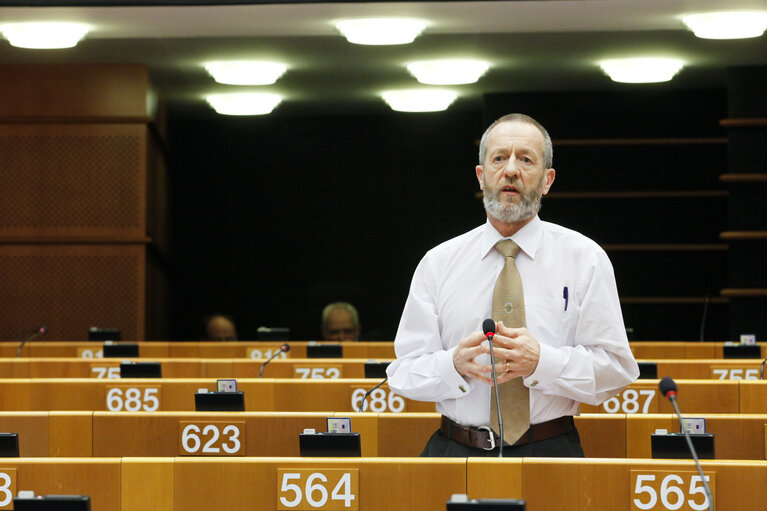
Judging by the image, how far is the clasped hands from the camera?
257 centimetres

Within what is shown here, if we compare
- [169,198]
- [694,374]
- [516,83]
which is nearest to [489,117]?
[516,83]

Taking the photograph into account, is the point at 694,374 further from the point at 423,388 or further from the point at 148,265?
the point at 148,265

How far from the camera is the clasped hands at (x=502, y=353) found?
2572mm

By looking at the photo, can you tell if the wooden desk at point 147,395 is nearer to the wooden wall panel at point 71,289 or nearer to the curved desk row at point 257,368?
the curved desk row at point 257,368

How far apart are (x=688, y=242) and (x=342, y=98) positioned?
3.45 meters

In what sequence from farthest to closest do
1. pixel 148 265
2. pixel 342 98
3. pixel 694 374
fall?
pixel 342 98 → pixel 148 265 → pixel 694 374

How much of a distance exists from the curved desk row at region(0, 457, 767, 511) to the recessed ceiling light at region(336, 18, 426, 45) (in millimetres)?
5421

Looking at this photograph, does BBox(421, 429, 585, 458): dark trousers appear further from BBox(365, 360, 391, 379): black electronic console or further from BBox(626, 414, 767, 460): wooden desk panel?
BBox(365, 360, 391, 379): black electronic console

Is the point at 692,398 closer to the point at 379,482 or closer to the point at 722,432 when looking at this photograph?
the point at 722,432

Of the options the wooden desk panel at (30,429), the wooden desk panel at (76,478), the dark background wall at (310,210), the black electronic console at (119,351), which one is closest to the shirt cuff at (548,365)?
the wooden desk panel at (76,478)

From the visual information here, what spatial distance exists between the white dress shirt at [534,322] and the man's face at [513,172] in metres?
0.07

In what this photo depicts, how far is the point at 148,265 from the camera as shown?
973 centimetres

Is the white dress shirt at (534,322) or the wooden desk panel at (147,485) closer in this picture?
the wooden desk panel at (147,485)

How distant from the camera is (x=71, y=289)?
9422 millimetres
